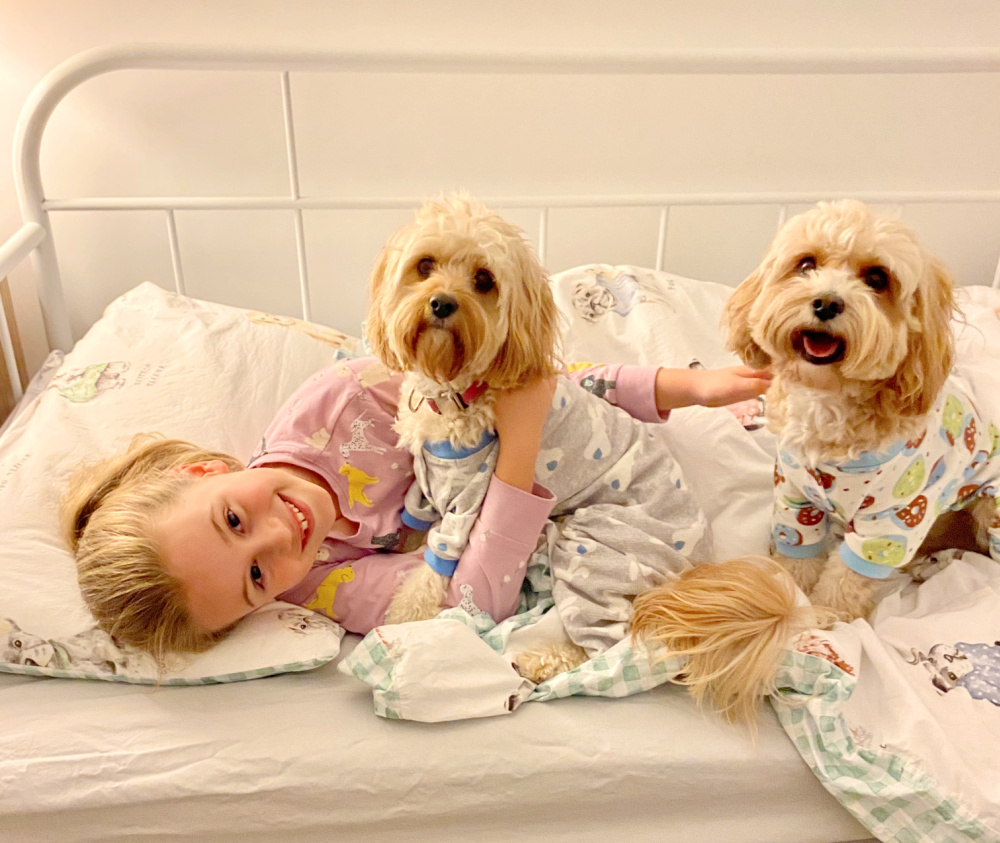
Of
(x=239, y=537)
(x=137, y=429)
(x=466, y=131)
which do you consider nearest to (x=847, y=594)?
(x=239, y=537)

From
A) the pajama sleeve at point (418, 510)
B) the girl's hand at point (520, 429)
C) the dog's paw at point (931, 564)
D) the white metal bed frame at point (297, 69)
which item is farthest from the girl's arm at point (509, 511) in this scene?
the white metal bed frame at point (297, 69)

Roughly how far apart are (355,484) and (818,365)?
0.65 m

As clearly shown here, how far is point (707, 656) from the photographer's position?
3.30 ft

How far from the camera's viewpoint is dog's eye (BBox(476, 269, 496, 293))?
999 mm

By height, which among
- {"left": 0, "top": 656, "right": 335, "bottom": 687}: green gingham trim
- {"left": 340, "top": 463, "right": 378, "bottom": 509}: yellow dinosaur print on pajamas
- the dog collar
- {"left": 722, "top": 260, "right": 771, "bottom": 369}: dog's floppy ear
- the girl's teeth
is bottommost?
{"left": 0, "top": 656, "right": 335, "bottom": 687}: green gingham trim

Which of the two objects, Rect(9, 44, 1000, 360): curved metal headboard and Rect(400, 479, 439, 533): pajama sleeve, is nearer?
Rect(400, 479, 439, 533): pajama sleeve

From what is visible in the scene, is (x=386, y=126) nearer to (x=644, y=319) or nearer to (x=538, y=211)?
(x=538, y=211)

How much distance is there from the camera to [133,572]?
97 cm

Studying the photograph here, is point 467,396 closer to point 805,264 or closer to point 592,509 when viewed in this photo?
point 592,509

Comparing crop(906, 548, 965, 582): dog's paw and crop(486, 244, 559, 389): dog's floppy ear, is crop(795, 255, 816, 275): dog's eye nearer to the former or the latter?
crop(486, 244, 559, 389): dog's floppy ear

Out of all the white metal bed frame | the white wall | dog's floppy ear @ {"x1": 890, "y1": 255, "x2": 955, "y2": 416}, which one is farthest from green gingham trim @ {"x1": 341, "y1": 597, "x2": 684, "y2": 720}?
the white wall

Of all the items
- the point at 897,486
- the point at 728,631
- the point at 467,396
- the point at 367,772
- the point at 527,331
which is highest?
the point at 527,331

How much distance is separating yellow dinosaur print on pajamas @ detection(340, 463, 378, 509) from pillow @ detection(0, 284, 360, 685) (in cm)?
18

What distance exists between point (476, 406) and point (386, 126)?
102cm
